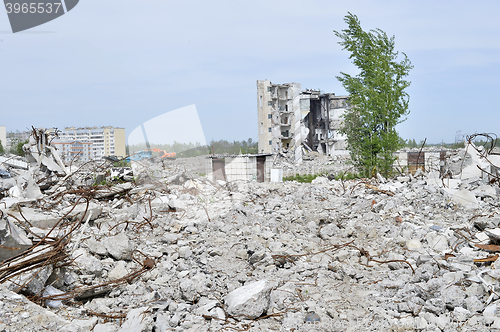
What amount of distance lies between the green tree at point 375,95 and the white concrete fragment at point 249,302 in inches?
600

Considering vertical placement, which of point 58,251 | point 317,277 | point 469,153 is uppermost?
point 469,153

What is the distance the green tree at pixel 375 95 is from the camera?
18.0 metres

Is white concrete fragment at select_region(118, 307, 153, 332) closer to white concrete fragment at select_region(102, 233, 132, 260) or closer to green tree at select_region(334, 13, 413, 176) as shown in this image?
white concrete fragment at select_region(102, 233, 132, 260)

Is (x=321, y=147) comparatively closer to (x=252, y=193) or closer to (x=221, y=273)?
(x=252, y=193)

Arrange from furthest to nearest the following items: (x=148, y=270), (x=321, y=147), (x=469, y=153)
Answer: (x=321, y=147) < (x=469, y=153) < (x=148, y=270)

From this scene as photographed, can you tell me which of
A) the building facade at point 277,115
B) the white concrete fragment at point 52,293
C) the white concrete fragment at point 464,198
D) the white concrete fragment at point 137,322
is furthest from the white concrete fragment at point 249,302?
the building facade at point 277,115

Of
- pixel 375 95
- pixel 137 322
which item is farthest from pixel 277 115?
pixel 137 322

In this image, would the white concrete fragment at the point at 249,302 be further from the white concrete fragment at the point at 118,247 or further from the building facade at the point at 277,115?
the building facade at the point at 277,115

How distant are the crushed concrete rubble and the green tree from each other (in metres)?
10.1

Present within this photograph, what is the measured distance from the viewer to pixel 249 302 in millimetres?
3689

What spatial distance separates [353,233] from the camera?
6629 mm

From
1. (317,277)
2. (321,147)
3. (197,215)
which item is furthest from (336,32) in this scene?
(321,147)

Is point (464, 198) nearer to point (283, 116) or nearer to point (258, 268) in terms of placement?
point (258, 268)

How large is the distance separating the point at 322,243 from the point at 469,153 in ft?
19.7
